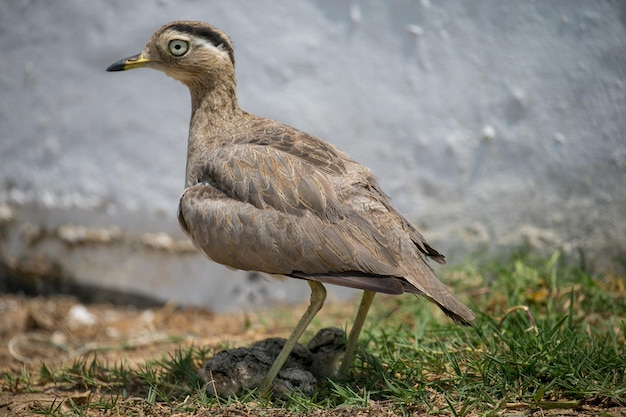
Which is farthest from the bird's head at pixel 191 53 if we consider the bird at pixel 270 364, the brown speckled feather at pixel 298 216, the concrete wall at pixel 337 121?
the bird at pixel 270 364

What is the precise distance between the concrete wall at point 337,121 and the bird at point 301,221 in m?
1.83

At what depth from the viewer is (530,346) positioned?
3.84m

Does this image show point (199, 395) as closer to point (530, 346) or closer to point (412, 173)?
point (530, 346)

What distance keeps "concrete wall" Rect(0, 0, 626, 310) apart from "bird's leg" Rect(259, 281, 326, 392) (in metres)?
2.31

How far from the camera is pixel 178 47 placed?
4488 millimetres

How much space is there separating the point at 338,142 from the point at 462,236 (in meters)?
1.32

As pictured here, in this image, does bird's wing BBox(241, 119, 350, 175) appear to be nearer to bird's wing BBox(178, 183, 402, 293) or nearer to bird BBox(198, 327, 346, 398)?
bird's wing BBox(178, 183, 402, 293)

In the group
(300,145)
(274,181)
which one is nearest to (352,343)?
(274,181)

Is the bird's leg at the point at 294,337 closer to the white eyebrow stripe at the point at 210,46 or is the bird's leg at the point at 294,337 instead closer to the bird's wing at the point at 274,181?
the bird's wing at the point at 274,181

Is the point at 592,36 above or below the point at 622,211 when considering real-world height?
above

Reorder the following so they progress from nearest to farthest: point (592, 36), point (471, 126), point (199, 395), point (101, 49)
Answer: point (199, 395)
point (592, 36)
point (471, 126)
point (101, 49)

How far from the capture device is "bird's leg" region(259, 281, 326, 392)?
3740mm

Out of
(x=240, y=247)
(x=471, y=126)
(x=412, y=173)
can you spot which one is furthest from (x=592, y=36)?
(x=240, y=247)

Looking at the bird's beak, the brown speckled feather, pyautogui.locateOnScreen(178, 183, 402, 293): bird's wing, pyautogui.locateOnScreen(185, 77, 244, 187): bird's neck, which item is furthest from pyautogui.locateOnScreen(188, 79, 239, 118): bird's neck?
pyautogui.locateOnScreen(178, 183, 402, 293): bird's wing
